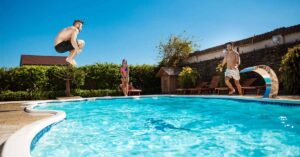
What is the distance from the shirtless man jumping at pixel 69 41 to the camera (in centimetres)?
649

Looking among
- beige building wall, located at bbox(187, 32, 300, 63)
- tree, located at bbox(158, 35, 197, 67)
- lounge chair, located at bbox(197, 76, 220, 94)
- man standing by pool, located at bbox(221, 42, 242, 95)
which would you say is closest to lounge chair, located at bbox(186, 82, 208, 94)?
lounge chair, located at bbox(197, 76, 220, 94)

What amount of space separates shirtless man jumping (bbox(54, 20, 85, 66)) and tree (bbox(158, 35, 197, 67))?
1610 centimetres

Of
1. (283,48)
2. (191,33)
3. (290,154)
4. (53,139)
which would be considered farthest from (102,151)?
(191,33)

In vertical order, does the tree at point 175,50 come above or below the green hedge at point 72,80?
above

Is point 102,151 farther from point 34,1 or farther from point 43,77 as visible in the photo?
point 43,77

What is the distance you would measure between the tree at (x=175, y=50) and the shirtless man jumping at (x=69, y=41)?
16.1m

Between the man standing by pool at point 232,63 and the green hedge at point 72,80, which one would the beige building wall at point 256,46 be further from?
the green hedge at point 72,80

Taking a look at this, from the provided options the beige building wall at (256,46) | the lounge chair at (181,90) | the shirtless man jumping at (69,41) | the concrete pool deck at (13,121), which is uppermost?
the beige building wall at (256,46)

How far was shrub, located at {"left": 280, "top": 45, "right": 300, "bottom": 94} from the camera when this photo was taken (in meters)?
9.87

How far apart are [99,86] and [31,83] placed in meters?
4.81

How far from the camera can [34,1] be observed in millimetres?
14156

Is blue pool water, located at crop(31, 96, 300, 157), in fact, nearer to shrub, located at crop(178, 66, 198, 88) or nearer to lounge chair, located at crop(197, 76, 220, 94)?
lounge chair, located at crop(197, 76, 220, 94)

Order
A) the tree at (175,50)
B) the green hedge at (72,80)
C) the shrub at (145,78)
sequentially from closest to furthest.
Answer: the green hedge at (72,80)
the shrub at (145,78)
the tree at (175,50)

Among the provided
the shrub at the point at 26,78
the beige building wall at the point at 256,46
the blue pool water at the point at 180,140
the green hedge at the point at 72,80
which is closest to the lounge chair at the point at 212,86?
the beige building wall at the point at 256,46
